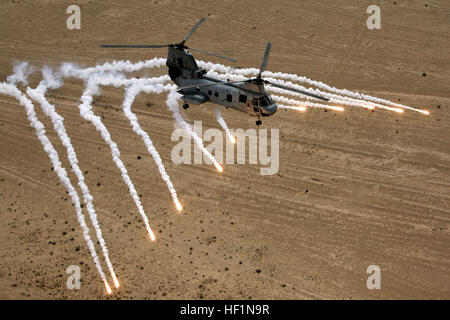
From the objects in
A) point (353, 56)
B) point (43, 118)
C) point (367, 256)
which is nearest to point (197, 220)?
point (367, 256)

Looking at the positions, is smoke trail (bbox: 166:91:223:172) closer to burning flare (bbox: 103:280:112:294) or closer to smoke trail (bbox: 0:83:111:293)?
smoke trail (bbox: 0:83:111:293)

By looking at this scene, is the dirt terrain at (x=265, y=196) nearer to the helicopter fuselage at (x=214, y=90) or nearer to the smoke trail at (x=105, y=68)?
the smoke trail at (x=105, y=68)

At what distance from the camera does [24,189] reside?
29.1m

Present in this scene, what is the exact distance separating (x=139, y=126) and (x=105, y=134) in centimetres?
262

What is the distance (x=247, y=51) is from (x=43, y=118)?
20.5 meters

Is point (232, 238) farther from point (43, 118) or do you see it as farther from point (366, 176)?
point (43, 118)

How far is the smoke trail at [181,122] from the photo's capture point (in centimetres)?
3143

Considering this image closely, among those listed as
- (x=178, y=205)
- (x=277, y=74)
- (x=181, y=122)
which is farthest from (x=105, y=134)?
(x=277, y=74)

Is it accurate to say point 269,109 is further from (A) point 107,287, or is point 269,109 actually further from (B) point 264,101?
(A) point 107,287

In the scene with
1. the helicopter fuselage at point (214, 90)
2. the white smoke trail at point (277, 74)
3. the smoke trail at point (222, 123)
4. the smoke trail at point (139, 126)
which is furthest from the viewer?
the white smoke trail at point (277, 74)

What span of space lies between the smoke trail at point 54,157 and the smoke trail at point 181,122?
9151 mm

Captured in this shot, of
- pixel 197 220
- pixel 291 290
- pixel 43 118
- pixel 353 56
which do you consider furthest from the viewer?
pixel 353 56

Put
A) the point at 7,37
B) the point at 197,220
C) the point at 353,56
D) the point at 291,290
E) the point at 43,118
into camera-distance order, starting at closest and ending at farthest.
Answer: the point at 291,290
the point at 197,220
the point at 43,118
the point at 353,56
the point at 7,37

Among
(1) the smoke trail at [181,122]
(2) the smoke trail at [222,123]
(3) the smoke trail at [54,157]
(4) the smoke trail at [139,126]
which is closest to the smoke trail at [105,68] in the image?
(4) the smoke trail at [139,126]
